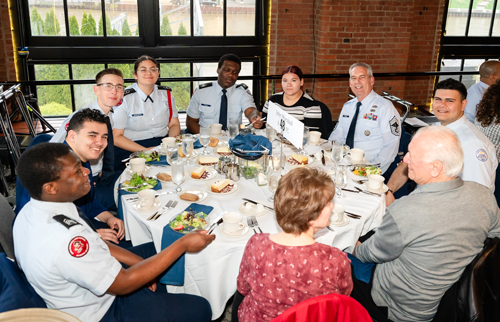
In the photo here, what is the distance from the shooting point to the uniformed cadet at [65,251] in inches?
54.8

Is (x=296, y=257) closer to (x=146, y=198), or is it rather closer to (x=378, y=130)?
(x=146, y=198)

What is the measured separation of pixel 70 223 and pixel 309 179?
0.89 meters

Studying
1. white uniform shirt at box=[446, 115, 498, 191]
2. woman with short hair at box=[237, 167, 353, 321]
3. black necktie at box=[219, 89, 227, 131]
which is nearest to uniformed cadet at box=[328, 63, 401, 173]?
white uniform shirt at box=[446, 115, 498, 191]

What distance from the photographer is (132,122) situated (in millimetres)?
3488

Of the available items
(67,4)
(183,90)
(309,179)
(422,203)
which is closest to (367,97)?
(422,203)

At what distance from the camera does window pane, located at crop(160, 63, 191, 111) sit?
5.79 metres

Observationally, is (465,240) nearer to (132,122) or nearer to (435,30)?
(132,122)

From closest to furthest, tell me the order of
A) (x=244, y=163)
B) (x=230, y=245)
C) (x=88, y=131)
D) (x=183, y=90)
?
(x=230, y=245), (x=88, y=131), (x=244, y=163), (x=183, y=90)

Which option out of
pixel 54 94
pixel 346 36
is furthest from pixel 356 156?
pixel 54 94

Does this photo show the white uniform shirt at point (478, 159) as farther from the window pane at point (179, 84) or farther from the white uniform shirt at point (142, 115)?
the window pane at point (179, 84)

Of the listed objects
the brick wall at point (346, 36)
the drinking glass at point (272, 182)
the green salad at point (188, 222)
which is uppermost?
the brick wall at point (346, 36)

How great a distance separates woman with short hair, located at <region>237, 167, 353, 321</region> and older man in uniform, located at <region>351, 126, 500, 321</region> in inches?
14.6

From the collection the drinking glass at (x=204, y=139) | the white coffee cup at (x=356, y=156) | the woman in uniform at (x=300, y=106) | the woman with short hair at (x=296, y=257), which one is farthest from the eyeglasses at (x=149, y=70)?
the woman with short hair at (x=296, y=257)

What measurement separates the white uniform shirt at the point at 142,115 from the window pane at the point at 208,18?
2330 mm
